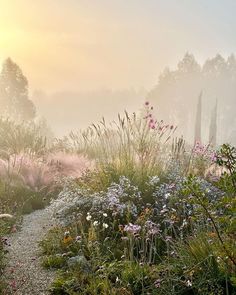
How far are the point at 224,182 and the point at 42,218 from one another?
5.18 meters

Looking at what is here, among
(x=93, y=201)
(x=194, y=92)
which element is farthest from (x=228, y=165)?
(x=194, y=92)

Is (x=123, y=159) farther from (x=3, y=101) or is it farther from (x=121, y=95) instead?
(x=121, y=95)

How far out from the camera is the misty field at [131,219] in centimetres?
383

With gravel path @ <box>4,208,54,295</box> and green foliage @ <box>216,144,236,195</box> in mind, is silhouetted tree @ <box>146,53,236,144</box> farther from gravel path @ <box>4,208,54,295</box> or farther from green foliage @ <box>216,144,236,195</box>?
green foliage @ <box>216,144,236,195</box>

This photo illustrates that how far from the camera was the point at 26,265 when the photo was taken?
16.8 feet

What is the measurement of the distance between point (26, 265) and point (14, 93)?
3555cm

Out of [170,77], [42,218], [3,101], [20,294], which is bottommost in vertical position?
[20,294]

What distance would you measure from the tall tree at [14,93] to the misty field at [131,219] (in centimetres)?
2913

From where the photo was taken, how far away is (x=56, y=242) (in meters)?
5.61

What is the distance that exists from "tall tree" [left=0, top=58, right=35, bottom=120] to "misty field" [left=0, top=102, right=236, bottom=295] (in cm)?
2913

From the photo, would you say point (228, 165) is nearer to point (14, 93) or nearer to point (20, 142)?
point (20, 142)

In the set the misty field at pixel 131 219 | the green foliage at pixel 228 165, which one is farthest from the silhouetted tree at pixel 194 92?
the green foliage at pixel 228 165

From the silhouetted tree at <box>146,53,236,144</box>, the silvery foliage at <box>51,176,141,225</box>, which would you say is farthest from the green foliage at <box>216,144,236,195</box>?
the silhouetted tree at <box>146,53,236,144</box>

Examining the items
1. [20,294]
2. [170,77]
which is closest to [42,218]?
[20,294]
